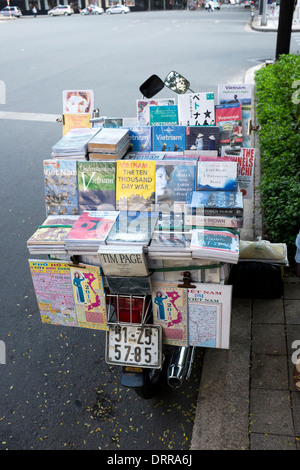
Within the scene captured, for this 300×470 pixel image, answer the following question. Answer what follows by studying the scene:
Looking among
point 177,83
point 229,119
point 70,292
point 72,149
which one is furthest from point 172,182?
point 177,83

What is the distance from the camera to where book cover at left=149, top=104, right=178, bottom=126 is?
12.1ft

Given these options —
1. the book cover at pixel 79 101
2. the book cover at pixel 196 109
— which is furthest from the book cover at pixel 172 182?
the book cover at pixel 79 101

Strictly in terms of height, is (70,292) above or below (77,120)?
below

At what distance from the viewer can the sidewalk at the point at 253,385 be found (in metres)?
2.63

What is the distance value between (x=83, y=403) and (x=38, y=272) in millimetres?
1018

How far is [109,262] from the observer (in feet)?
7.86

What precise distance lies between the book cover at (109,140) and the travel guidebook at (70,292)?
92 cm

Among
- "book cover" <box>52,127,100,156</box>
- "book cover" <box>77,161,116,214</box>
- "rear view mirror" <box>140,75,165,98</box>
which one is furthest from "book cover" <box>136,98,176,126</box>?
"book cover" <box>77,161,116,214</box>

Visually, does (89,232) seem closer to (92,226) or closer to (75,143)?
(92,226)

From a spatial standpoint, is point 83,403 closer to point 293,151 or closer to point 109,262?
point 109,262

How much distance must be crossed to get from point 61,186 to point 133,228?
0.68 metres

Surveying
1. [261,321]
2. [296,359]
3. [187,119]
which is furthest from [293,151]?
[296,359]

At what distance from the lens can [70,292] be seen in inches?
107

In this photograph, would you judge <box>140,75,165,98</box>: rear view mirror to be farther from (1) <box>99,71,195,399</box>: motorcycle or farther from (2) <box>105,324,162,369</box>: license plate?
(2) <box>105,324,162,369</box>: license plate
